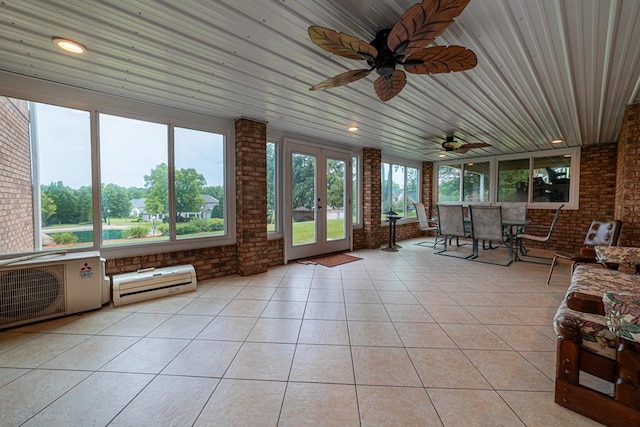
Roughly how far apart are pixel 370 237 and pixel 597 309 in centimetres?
455

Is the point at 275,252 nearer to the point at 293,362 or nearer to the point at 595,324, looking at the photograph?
the point at 293,362

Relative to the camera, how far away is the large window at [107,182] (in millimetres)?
2584

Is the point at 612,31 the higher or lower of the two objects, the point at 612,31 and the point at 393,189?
the higher

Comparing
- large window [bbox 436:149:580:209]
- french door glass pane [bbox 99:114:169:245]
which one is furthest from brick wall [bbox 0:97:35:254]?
large window [bbox 436:149:580:209]

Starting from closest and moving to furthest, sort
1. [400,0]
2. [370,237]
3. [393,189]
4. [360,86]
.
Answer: [400,0]
[360,86]
[370,237]
[393,189]

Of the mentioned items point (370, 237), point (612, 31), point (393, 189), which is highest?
point (612, 31)

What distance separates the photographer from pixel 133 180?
319cm

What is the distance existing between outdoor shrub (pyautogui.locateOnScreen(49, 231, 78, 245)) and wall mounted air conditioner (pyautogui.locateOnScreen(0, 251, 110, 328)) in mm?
278

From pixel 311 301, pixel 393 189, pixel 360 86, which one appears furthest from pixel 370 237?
pixel 360 86

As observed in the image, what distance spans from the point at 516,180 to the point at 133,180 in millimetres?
8092

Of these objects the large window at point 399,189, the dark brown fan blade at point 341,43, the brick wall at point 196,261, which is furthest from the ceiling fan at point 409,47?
the large window at point 399,189

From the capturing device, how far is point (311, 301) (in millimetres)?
2871

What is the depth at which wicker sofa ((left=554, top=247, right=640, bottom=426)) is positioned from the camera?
1196 millimetres

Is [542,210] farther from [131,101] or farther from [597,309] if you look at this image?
[131,101]
